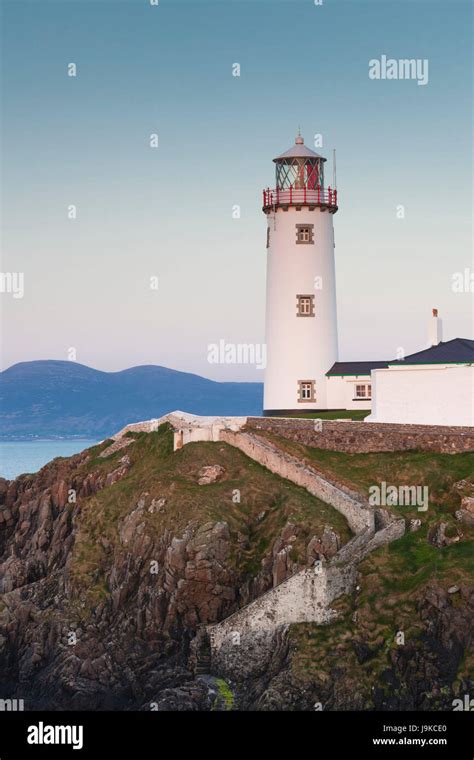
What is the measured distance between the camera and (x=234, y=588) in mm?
53594

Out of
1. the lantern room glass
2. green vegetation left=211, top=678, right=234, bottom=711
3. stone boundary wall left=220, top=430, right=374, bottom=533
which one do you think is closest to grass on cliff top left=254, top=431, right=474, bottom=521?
stone boundary wall left=220, top=430, right=374, bottom=533

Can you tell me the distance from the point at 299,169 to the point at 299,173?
0.72 feet

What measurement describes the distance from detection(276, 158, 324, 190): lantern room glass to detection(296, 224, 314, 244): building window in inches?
84.5

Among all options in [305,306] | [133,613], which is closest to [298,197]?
[305,306]

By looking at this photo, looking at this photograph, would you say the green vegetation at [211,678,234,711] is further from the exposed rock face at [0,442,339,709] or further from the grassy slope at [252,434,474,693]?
the grassy slope at [252,434,474,693]

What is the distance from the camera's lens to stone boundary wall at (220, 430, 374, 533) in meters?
53.6

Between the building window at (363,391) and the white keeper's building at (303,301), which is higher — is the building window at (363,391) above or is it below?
below

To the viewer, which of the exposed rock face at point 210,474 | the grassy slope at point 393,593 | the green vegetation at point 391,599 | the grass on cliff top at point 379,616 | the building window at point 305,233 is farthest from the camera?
the building window at point 305,233

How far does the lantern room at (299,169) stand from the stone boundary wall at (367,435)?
14.7 metres

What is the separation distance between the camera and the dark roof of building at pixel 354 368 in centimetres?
7338

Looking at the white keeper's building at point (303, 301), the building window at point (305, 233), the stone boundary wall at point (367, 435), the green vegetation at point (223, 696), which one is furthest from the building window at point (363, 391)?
the green vegetation at point (223, 696)

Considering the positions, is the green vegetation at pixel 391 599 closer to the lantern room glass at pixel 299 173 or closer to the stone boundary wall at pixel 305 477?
the stone boundary wall at pixel 305 477
